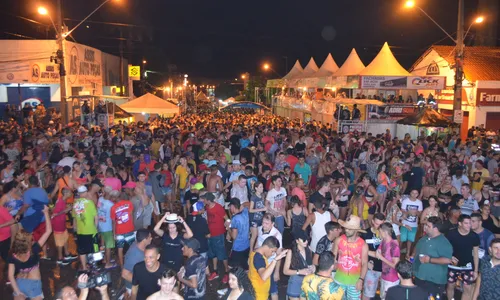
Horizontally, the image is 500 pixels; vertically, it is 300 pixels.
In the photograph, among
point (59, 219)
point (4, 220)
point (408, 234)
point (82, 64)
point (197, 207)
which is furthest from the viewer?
point (82, 64)

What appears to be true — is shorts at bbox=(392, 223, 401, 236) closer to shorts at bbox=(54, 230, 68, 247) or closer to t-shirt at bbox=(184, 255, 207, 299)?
t-shirt at bbox=(184, 255, 207, 299)

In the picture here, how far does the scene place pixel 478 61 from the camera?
28.2 meters

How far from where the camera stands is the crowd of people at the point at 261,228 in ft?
16.8

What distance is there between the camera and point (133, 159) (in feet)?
36.3

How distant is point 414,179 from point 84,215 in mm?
6726

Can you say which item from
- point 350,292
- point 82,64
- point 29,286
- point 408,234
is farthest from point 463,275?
point 82,64

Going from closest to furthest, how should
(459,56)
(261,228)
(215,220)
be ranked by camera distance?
1. (261,228)
2. (215,220)
3. (459,56)

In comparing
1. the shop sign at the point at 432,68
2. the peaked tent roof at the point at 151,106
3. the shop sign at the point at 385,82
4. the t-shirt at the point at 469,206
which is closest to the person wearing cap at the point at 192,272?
the t-shirt at the point at 469,206

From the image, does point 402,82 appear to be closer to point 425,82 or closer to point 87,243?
point 425,82

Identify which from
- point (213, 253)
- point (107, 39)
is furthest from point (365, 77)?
point (107, 39)

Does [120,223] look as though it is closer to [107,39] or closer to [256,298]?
[256,298]

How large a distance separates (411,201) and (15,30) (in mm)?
39378

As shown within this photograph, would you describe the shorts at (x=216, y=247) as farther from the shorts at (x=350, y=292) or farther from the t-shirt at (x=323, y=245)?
the shorts at (x=350, y=292)

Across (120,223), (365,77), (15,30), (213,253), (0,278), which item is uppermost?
(15,30)
